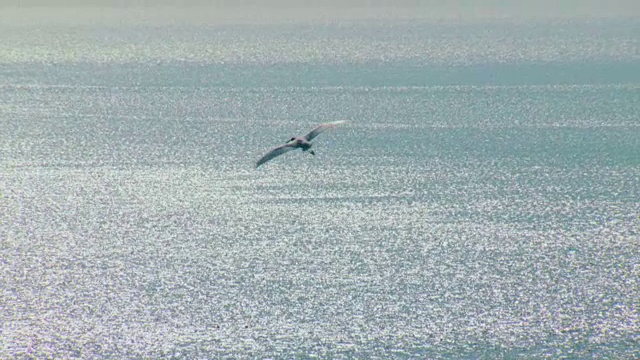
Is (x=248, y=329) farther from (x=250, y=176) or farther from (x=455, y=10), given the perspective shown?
(x=455, y=10)

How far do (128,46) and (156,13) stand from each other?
18221 millimetres

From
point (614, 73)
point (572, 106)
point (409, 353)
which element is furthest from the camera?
point (614, 73)

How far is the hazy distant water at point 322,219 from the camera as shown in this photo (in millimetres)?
8562

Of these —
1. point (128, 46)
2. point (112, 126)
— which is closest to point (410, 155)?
point (112, 126)

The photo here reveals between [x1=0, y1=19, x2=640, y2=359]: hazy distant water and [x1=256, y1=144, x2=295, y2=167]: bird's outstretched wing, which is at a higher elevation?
[x1=256, y1=144, x2=295, y2=167]: bird's outstretched wing

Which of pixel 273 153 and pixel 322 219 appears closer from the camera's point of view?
pixel 273 153

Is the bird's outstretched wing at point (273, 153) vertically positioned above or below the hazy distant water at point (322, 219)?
above

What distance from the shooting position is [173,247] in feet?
35.0

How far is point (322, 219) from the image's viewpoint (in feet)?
37.6

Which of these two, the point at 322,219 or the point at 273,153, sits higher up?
the point at 273,153

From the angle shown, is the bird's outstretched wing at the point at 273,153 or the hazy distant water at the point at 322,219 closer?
the bird's outstretched wing at the point at 273,153

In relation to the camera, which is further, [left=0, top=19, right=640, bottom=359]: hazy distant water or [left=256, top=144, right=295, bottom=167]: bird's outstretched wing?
[left=0, top=19, right=640, bottom=359]: hazy distant water

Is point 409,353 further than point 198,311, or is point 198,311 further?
point 198,311

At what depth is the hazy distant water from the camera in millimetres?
8562
